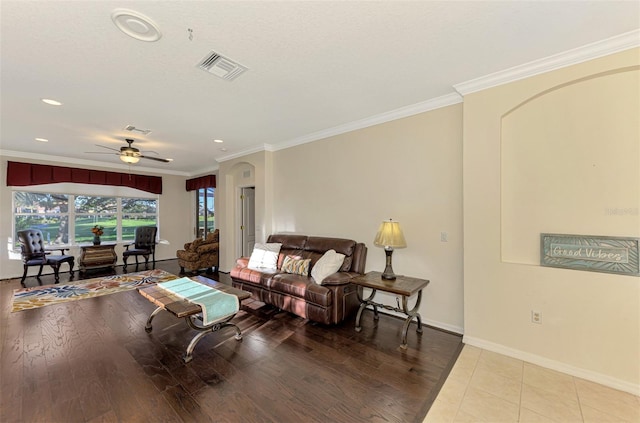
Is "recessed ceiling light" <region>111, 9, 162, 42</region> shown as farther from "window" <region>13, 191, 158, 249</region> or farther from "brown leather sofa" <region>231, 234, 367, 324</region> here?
"window" <region>13, 191, 158, 249</region>

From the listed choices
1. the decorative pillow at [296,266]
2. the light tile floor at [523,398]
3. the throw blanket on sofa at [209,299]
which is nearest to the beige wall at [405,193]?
the decorative pillow at [296,266]

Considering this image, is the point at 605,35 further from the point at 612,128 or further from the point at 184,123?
the point at 184,123

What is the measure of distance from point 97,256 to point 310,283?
235 inches

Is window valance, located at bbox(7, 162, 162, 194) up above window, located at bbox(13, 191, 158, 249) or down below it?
above

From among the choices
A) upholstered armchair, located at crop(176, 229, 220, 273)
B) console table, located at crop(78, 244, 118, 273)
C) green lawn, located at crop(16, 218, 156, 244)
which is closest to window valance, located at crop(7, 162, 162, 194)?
green lawn, located at crop(16, 218, 156, 244)

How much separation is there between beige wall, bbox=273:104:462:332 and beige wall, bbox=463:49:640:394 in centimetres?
29

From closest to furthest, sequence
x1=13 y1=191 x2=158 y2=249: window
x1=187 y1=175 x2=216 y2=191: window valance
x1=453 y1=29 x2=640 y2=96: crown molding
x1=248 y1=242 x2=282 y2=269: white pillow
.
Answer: x1=453 y1=29 x2=640 y2=96: crown molding, x1=248 y1=242 x2=282 y2=269: white pillow, x1=13 y1=191 x2=158 y2=249: window, x1=187 y1=175 x2=216 y2=191: window valance

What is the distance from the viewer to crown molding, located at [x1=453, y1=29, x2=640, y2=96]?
2.05 metres

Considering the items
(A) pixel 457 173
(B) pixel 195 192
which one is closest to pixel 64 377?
(A) pixel 457 173

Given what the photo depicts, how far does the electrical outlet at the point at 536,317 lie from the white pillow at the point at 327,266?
2.09m

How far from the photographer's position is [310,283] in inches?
134

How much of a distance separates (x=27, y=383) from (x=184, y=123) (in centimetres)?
331

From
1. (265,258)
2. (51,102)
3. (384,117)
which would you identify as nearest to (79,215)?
(51,102)

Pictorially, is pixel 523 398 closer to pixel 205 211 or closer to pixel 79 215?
pixel 205 211
